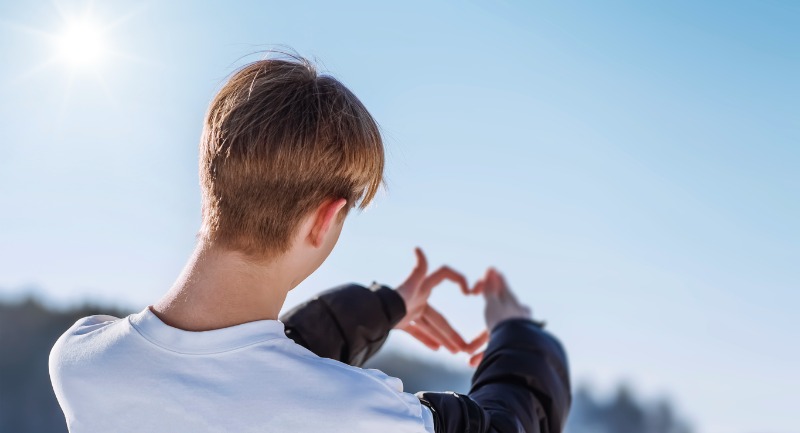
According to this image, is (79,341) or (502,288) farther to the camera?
(502,288)

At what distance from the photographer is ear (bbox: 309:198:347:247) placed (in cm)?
91

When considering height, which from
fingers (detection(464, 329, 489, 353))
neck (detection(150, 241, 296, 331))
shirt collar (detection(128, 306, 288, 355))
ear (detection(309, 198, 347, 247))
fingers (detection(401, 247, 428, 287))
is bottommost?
shirt collar (detection(128, 306, 288, 355))

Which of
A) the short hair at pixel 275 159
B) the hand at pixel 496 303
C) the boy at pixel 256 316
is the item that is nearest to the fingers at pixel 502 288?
the hand at pixel 496 303

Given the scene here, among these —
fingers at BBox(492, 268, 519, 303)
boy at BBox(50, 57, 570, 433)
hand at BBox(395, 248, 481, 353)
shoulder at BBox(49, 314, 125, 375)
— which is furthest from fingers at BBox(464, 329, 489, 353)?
shoulder at BBox(49, 314, 125, 375)

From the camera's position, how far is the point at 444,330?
5.13 ft

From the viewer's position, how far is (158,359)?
2.80 ft

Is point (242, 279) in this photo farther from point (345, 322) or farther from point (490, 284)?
point (490, 284)

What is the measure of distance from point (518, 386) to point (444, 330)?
37cm

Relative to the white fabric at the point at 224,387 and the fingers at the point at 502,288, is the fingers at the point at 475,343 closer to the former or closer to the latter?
the fingers at the point at 502,288

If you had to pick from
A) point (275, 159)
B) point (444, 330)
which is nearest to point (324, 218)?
point (275, 159)

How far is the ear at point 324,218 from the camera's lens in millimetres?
907

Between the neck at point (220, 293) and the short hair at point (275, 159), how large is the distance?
2cm

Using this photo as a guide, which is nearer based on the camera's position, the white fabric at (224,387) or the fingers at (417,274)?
the white fabric at (224,387)

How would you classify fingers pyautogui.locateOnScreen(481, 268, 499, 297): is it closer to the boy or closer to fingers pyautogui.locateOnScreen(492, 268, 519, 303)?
fingers pyautogui.locateOnScreen(492, 268, 519, 303)
